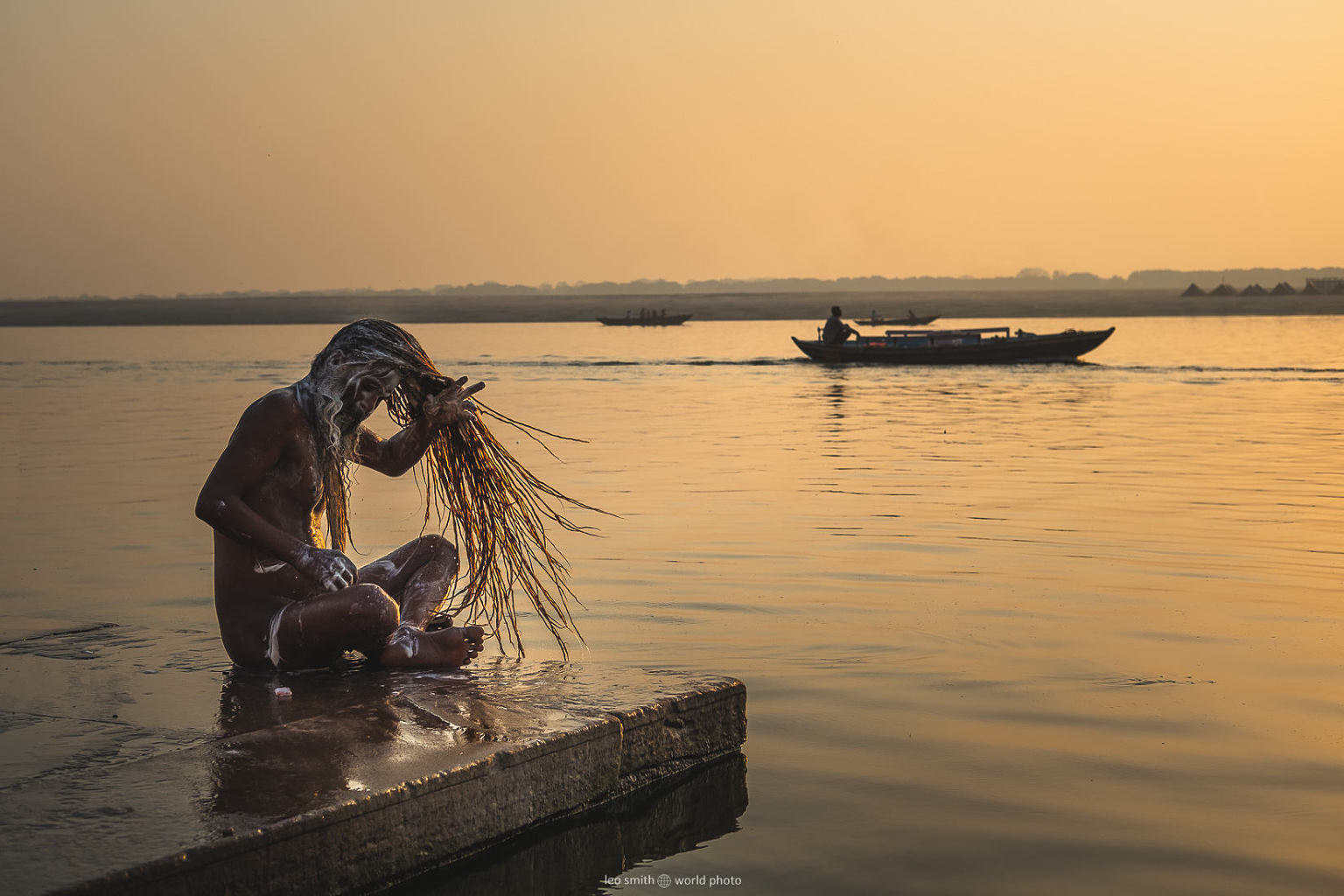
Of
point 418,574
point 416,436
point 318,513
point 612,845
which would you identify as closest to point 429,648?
point 418,574

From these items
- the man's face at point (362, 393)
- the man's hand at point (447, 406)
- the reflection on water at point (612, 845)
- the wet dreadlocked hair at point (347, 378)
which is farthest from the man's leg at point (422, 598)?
the reflection on water at point (612, 845)

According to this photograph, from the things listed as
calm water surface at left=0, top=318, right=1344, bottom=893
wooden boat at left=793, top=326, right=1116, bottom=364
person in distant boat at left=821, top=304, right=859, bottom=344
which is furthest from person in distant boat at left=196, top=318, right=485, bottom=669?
person in distant boat at left=821, top=304, right=859, bottom=344

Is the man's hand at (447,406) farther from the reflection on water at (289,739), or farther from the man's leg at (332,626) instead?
the reflection on water at (289,739)

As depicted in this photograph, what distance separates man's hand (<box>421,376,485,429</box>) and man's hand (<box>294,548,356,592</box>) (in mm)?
767

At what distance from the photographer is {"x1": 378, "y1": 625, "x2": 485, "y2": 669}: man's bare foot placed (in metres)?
5.61

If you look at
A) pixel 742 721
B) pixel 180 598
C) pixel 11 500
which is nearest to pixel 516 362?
pixel 11 500

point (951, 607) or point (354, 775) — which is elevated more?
point (354, 775)

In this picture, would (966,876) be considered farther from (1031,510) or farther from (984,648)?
(1031,510)

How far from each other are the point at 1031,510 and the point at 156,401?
2134cm

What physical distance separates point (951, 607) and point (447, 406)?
3656mm

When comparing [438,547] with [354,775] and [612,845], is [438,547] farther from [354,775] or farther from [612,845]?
[354,775]

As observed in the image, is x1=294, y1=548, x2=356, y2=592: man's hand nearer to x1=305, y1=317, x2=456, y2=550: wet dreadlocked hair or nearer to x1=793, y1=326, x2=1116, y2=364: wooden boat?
x1=305, y1=317, x2=456, y2=550: wet dreadlocked hair

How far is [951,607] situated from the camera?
8289 millimetres

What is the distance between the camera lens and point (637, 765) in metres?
5.09
